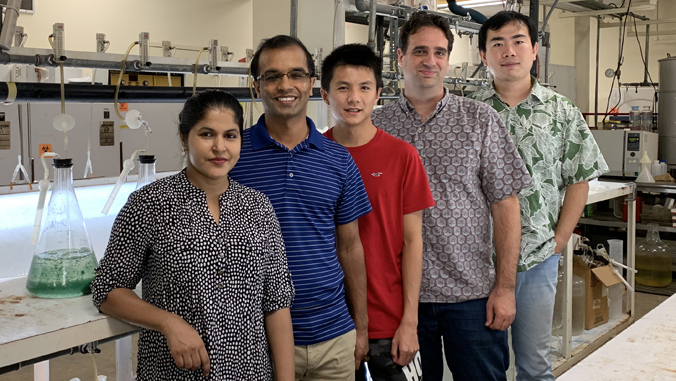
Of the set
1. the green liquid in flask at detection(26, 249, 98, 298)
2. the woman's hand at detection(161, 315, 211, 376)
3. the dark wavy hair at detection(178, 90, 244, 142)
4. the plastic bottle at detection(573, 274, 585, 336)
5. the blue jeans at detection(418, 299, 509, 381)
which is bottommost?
the plastic bottle at detection(573, 274, 585, 336)

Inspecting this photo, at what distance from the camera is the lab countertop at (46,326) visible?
3.48 ft

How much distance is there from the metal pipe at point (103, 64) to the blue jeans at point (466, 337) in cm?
103

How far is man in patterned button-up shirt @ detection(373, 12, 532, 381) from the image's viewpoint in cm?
153

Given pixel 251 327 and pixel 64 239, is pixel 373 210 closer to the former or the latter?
pixel 251 327

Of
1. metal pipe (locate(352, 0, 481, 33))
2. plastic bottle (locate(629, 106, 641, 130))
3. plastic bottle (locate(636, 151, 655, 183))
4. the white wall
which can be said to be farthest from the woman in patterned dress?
the white wall

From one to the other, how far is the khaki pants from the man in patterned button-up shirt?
31cm

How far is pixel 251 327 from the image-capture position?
1.17 m

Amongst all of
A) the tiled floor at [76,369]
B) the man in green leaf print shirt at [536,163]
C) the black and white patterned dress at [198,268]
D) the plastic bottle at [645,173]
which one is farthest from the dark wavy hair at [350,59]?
the plastic bottle at [645,173]

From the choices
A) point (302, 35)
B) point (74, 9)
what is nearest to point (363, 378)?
point (302, 35)

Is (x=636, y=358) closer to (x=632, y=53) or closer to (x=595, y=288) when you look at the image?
(x=595, y=288)

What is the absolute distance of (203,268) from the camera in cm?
111

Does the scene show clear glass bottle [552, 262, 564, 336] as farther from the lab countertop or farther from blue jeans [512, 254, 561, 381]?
the lab countertop

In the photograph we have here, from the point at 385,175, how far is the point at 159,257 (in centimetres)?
57

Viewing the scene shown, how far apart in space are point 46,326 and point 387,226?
76 cm
